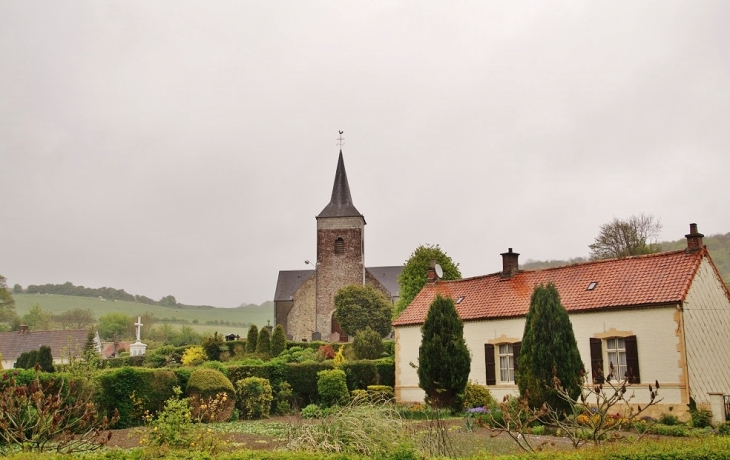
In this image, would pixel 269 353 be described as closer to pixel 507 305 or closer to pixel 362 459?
pixel 507 305

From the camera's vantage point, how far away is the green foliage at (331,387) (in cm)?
2516

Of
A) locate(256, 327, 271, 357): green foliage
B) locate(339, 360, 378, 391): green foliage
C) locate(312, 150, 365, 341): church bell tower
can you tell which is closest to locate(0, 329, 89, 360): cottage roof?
locate(312, 150, 365, 341): church bell tower

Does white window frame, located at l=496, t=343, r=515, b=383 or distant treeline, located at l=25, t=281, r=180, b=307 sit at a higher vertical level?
distant treeline, located at l=25, t=281, r=180, b=307

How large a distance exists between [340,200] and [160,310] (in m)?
91.2

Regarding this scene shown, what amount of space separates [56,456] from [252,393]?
15.0m

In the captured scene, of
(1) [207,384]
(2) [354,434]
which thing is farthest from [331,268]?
(2) [354,434]

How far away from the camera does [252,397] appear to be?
76.7ft

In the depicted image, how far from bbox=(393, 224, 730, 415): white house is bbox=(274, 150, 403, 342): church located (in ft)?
116

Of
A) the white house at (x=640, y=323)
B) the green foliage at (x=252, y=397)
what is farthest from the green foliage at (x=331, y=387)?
the white house at (x=640, y=323)

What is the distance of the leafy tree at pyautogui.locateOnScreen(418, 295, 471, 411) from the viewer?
22.1 meters

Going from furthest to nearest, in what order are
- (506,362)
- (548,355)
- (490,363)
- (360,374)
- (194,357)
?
(194,357)
(360,374)
(490,363)
(506,362)
(548,355)

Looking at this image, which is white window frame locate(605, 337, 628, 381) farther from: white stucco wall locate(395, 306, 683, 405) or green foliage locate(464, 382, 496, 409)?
green foliage locate(464, 382, 496, 409)

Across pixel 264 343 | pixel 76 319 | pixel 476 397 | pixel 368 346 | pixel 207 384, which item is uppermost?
pixel 76 319

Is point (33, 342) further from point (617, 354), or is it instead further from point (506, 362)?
point (617, 354)
